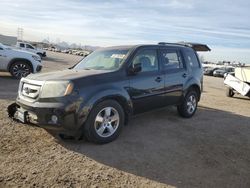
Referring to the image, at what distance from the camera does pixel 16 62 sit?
13.0 meters

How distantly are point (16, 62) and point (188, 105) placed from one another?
330 inches

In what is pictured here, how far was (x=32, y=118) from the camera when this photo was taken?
201 inches

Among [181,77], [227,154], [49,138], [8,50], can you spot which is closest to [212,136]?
[227,154]

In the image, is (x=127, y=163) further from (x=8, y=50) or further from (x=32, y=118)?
(x=8, y=50)

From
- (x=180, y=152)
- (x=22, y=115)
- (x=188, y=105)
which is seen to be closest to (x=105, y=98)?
(x=22, y=115)

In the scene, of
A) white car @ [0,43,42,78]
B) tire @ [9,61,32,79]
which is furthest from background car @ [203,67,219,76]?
tire @ [9,61,32,79]

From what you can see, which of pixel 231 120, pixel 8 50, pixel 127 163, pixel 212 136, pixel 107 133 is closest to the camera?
pixel 127 163

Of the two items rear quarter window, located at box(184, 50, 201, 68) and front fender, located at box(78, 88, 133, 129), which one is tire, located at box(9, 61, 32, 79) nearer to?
rear quarter window, located at box(184, 50, 201, 68)

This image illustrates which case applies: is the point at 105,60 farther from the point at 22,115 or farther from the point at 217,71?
the point at 217,71

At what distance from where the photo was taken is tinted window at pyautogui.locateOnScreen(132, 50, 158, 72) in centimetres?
615

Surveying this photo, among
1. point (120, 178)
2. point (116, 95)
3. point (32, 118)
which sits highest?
point (116, 95)

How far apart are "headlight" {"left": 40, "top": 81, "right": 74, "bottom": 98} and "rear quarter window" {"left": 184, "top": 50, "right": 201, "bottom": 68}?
372cm

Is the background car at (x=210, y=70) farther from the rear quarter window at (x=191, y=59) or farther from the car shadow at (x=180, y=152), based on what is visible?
the car shadow at (x=180, y=152)

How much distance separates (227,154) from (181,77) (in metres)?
2.49
